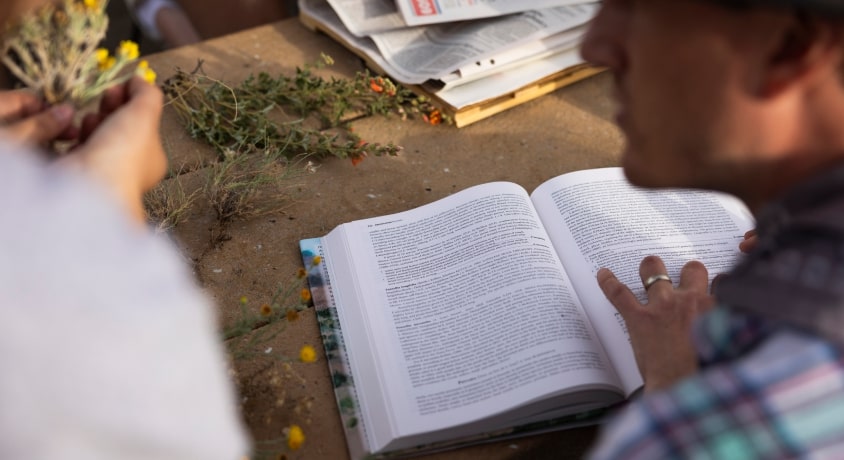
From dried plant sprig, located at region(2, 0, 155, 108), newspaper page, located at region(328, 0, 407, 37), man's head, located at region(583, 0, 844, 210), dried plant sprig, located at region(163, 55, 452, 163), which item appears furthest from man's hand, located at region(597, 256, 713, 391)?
newspaper page, located at region(328, 0, 407, 37)

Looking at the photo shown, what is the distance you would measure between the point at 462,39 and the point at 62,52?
3.33 feet

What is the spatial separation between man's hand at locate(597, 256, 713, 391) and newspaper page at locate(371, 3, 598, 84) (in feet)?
2.06

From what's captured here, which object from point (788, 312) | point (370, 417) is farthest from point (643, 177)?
point (370, 417)

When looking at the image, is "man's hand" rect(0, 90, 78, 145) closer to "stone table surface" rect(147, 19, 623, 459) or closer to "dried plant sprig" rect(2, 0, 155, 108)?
"dried plant sprig" rect(2, 0, 155, 108)

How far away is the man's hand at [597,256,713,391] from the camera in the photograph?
3.52 feet

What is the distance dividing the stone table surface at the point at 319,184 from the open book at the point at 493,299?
4 centimetres

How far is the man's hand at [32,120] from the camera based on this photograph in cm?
85

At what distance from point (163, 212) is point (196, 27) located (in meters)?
1.27

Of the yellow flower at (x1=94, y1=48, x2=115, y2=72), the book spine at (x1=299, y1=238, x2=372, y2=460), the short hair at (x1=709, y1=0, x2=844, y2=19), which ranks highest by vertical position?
the yellow flower at (x1=94, y1=48, x2=115, y2=72)

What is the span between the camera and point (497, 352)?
1.15 meters

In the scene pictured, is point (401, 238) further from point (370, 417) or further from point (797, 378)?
point (797, 378)

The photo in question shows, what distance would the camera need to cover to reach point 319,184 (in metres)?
1.54

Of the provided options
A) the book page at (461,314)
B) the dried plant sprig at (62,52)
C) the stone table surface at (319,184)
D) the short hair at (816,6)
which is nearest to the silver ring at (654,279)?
the book page at (461,314)

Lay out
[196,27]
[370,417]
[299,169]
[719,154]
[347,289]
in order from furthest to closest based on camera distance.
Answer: [196,27], [299,169], [347,289], [370,417], [719,154]
